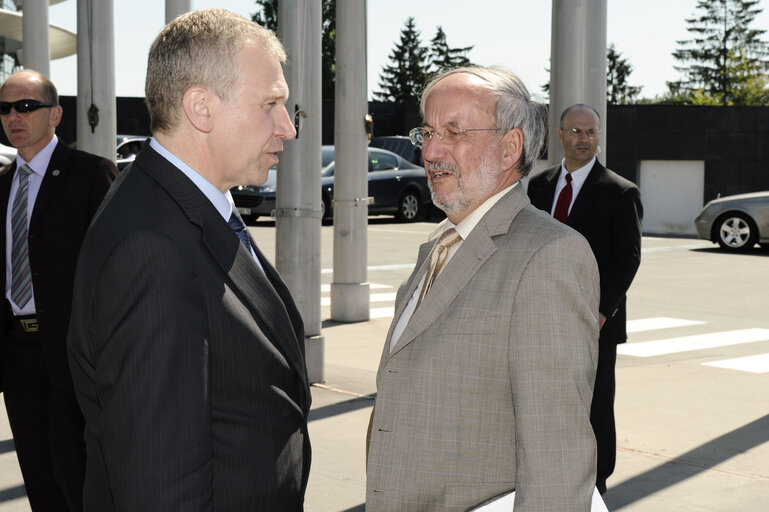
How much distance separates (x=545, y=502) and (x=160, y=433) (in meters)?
0.87

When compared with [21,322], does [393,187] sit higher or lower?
higher

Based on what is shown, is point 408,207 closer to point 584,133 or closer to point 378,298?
point 378,298

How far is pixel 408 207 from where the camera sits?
2414 cm

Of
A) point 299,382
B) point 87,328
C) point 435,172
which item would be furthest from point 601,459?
point 87,328

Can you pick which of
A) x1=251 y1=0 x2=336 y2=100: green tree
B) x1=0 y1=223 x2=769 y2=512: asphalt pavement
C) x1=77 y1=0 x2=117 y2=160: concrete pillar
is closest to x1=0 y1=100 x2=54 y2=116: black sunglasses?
x1=0 y1=223 x2=769 y2=512: asphalt pavement

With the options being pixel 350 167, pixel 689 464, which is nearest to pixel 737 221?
pixel 350 167

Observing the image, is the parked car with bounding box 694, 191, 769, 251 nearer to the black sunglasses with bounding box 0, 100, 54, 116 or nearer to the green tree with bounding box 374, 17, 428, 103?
the black sunglasses with bounding box 0, 100, 54, 116

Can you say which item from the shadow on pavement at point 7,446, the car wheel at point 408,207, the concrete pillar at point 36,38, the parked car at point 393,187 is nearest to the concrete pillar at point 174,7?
the concrete pillar at point 36,38

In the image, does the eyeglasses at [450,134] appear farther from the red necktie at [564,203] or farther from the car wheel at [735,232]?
the car wheel at [735,232]

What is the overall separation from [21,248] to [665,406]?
4.71 meters

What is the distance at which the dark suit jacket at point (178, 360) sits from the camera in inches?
73.9

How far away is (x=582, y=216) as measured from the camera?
5.14m

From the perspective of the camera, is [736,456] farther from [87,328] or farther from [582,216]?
[87,328]

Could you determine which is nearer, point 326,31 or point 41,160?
point 41,160
